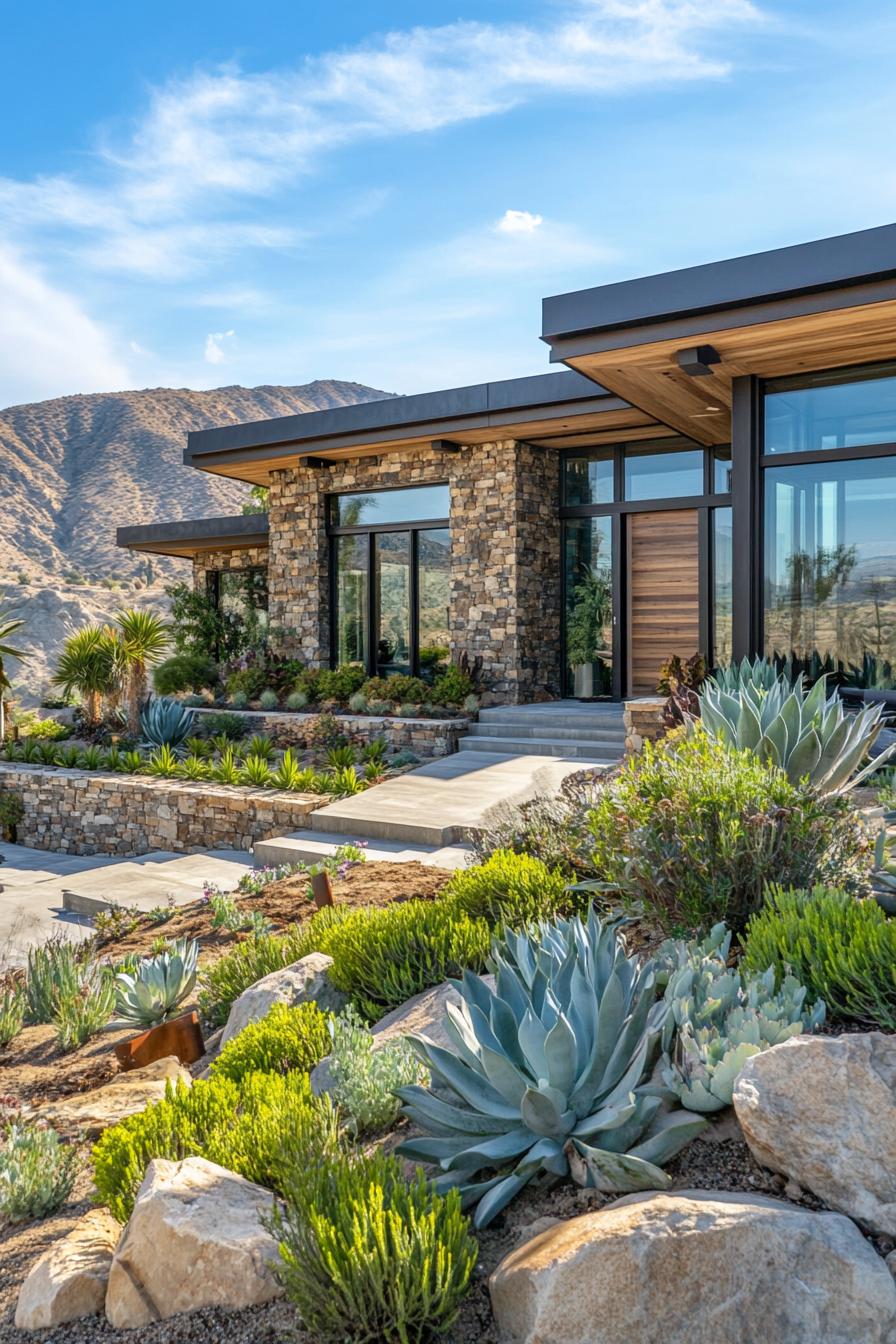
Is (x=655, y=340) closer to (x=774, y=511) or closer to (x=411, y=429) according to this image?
(x=774, y=511)

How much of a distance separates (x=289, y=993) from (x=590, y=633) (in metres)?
9.53

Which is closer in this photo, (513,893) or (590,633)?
(513,893)

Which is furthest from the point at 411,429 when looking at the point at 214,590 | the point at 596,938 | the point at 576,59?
the point at 596,938

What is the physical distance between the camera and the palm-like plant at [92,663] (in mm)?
12758

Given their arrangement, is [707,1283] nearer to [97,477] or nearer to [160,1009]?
[160,1009]

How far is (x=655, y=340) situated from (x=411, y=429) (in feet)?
18.2

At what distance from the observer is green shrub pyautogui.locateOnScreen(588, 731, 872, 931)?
3297 mm

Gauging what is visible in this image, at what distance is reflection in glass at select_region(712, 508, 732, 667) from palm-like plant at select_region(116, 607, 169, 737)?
7396 millimetres

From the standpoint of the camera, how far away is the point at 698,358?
286 inches

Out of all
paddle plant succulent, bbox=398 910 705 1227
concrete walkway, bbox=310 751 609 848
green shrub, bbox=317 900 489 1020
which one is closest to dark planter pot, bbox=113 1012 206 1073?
green shrub, bbox=317 900 489 1020

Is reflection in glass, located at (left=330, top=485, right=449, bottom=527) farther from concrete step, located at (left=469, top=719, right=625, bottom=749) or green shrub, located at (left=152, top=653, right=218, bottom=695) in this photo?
concrete step, located at (left=469, top=719, right=625, bottom=749)

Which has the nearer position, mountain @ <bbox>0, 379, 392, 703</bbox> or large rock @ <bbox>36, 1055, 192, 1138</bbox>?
large rock @ <bbox>36, 1055, 192, 1138</bbox>

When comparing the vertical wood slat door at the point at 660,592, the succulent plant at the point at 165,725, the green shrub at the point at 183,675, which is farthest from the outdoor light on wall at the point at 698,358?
the green shrub at the point at 183,675

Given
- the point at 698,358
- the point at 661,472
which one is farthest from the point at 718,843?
the point at 661,472
